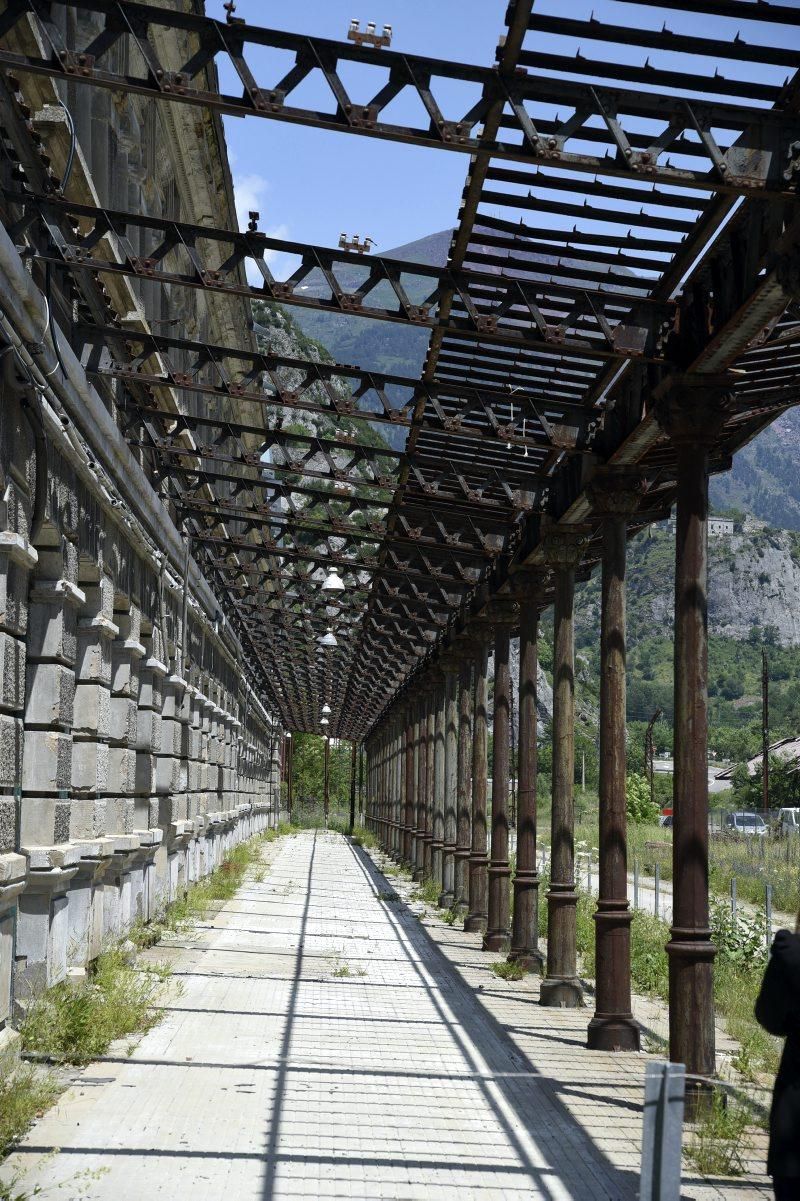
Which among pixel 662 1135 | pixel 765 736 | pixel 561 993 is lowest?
pixel 561 993

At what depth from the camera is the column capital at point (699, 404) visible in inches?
374

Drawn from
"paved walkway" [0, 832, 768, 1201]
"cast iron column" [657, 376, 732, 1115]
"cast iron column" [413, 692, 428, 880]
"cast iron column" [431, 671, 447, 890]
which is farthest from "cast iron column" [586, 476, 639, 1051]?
"cast iron column" [413, 692, 428, 880]

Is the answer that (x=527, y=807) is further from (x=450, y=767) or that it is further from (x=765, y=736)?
(x=765, y=736)

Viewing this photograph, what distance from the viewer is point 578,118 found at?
25.5 feet

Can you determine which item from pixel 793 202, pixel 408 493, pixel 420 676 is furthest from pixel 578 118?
pixel 420 676

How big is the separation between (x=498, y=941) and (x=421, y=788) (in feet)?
46.6

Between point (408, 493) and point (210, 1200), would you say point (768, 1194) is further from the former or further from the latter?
point (408, 493)

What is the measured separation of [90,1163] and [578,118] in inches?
230

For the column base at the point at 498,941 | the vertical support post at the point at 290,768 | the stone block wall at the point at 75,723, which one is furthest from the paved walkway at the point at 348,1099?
the vertical support post at the point at 290,768

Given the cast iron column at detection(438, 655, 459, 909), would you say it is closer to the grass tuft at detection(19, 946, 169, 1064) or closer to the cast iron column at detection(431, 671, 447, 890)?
the cast iron column at detection(431, 671, 447, 890)

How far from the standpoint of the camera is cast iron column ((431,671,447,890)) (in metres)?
27.2

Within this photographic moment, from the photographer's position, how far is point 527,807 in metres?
16.2

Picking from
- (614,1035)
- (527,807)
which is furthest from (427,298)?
(527,807)

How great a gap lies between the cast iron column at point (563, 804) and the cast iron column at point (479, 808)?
6213 mm
